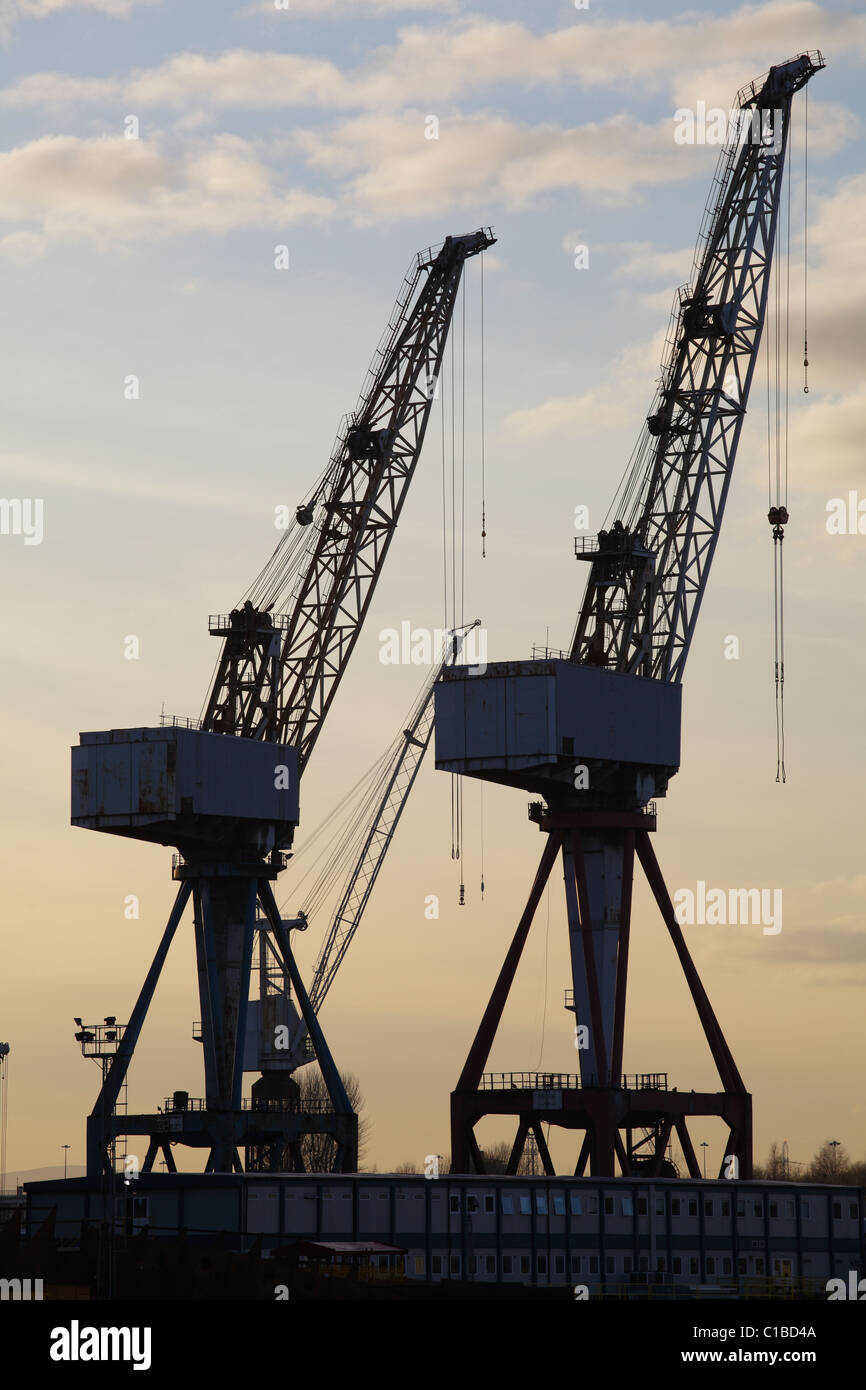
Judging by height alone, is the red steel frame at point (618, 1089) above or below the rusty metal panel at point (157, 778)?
below

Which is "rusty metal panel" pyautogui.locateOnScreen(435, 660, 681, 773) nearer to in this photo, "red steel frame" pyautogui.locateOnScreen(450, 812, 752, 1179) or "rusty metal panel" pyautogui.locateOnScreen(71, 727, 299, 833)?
"red steel frame" pyautogui.locateOnScreen(450, 812, 752, 1179)

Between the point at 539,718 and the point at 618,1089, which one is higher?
the point at 539,718

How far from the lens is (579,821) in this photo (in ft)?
387

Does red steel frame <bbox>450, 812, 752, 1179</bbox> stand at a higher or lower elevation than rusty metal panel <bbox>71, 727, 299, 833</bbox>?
lower

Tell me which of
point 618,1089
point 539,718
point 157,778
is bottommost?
point 618,1089

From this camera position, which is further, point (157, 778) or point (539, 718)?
point (157, 778)

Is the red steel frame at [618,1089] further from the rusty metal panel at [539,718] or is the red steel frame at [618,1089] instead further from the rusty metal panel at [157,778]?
the rusty metal panel at [157,778]

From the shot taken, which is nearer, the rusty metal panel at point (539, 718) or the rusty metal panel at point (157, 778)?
the rusty metal panel at point (539, 718)

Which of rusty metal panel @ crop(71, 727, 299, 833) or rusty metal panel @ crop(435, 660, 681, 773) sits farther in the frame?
rusty metal panel @ crop(71, 727, 299, 833)

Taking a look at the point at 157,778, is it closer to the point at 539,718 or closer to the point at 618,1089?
the point at 539,718

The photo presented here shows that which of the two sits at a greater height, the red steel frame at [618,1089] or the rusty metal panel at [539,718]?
the rusty metal panel at [539,718]
